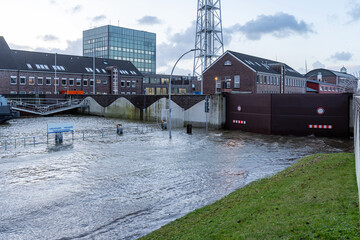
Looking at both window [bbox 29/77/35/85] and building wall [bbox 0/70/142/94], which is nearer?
building wall [bbox 0/70/142/94]

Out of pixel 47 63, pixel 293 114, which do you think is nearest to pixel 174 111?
pixel 293 114

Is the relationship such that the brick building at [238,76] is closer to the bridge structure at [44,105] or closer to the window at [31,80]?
the bridge structure at [44,105]

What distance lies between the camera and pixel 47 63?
2815 inches

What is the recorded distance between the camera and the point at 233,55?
186 feet

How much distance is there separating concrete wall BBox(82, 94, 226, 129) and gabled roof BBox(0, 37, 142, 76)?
18.2 meters

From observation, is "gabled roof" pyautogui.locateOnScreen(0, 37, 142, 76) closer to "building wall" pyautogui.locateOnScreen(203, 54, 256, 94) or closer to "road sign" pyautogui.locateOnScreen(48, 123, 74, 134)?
"building wall" pyautogui.locateOnScreen(203, 54, 256, 94)

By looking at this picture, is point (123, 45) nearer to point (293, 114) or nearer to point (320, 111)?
point (293, 114)

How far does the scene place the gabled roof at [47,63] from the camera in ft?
219

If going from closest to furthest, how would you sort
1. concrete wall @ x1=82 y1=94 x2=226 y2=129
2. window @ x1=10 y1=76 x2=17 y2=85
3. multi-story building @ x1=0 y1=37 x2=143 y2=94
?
concrete wall @ x1=82 y1=94 x2=226 y2=129 < window @ x1=10 y1=76 x2=17 y2=85 < multi-story building @ x1=0 y1=37 x2=143 y2=94

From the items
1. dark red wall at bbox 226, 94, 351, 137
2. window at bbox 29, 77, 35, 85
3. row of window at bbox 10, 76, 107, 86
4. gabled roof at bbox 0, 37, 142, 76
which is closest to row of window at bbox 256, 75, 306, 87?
dark red wall at bbox 226, 94, 351, 137

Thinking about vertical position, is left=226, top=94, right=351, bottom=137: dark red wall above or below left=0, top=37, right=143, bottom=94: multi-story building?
below

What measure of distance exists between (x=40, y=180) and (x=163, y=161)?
270 inches

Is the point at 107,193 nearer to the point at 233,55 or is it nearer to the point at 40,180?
the point at 40,180

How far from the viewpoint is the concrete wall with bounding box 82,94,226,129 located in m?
37.6
